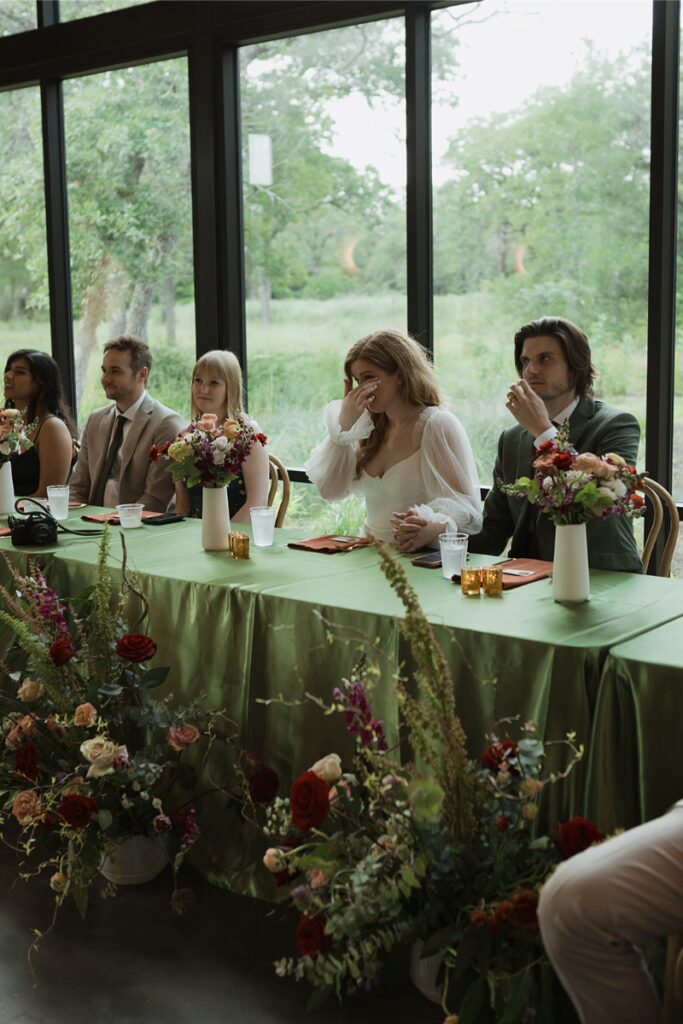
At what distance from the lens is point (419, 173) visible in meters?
4.34

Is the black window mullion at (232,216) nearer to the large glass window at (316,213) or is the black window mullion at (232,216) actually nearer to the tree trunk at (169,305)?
the large glass window at (316,213)

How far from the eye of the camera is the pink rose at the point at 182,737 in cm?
247

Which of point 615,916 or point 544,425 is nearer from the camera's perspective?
point 615,916

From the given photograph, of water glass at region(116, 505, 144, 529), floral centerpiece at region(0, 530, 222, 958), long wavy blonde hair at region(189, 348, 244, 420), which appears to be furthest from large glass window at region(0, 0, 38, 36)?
floral centerpiece at region(0, 530, 222, 958)

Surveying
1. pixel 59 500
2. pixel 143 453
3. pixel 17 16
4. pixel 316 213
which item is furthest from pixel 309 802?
pixel 17 16

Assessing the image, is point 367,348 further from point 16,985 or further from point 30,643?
point 16,985

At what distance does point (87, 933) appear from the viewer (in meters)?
2.49

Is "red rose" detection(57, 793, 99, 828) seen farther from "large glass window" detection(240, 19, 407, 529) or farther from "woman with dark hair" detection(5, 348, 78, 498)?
"large glass window" detection(240, 19, 407, 529)

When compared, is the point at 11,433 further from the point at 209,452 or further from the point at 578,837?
the point at 578,837

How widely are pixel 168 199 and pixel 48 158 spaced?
0.86 metres

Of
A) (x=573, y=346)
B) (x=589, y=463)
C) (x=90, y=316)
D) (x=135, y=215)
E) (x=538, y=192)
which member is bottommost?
(x=589, y=463)

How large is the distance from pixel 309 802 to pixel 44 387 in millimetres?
3088

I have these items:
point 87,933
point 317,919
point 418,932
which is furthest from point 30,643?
point 418,932

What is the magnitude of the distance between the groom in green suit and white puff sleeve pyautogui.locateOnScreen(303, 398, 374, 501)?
1.43 feet
